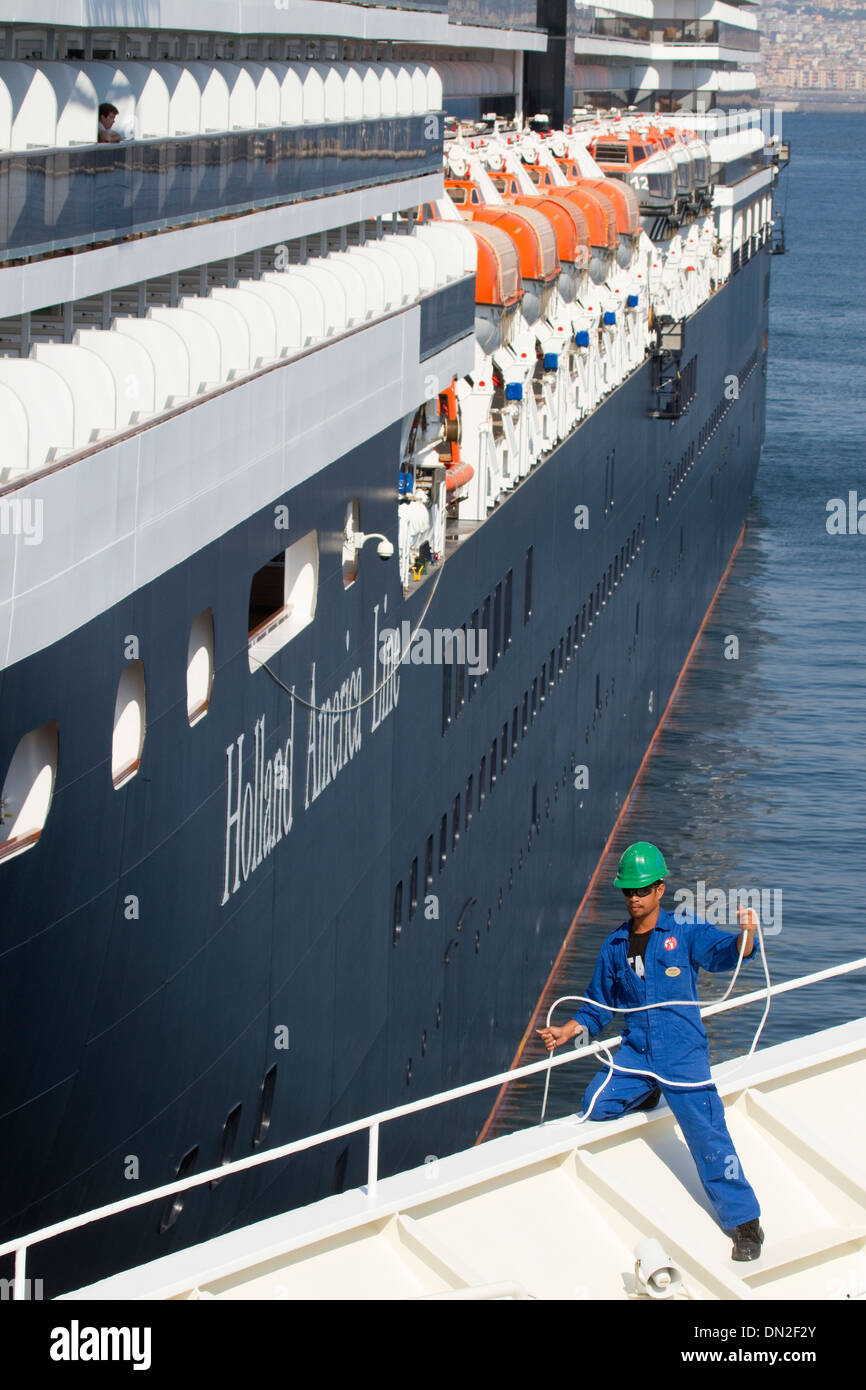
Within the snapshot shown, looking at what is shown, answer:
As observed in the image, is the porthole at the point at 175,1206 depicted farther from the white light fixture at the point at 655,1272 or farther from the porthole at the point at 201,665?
the white light fixture at the point at 655,1272

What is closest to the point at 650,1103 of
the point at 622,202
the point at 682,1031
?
the point at 682,1031

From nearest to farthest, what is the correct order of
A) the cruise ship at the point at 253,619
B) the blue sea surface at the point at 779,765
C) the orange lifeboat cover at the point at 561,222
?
the cruise ship at the point at 253,619
the blue sea surface at the point at 779,765
the orange lifeboat cover at the point at 561,222

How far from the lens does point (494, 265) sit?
69.1 feet

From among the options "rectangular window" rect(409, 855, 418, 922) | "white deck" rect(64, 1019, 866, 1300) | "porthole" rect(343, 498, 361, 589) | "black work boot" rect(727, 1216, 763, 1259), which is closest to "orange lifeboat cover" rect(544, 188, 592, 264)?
"rectangular window" rect(409, 855, 418, 922)

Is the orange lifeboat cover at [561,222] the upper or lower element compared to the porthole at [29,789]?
upper

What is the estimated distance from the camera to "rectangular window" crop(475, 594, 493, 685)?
1806 cm

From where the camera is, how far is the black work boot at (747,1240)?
7.33 metres

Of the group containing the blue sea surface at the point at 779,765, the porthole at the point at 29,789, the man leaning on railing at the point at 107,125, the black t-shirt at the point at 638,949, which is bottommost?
the blue sea surface at the point at 779,765

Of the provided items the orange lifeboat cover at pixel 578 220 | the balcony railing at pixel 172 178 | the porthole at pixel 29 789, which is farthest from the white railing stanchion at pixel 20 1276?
the orange lifeboat cover at pixel 578 220

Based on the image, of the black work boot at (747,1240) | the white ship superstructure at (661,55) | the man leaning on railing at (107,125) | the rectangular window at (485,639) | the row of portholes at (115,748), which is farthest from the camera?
the white ship superstructure at (661,55)

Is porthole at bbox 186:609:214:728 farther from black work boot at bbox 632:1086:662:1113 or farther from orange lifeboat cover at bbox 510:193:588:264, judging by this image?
orange lifeboat cover at bbox 510:193:588:264

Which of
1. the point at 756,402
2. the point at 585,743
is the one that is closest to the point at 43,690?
the point at 585,743

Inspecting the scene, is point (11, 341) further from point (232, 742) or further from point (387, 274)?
point (387, 274)

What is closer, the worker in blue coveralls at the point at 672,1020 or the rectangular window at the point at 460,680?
the worker in blue coveralls at the point at 672,1020
